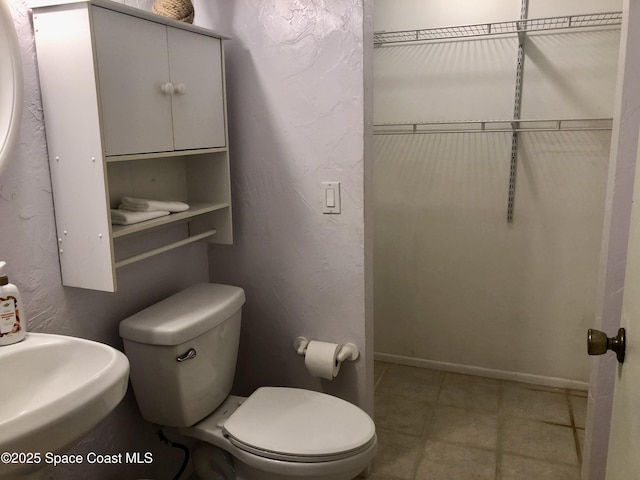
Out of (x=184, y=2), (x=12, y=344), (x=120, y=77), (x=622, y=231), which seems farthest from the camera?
(x=184, y=2)

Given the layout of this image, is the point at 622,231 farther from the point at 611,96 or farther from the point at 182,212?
the point at 182,212

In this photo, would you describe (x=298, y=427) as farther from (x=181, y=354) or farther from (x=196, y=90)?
(x=196, y=90)

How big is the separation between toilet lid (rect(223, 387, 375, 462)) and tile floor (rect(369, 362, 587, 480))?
533mm

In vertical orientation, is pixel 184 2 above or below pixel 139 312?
above

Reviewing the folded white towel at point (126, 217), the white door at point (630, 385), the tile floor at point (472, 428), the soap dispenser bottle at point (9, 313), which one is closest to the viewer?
the white door at point (630, 385)

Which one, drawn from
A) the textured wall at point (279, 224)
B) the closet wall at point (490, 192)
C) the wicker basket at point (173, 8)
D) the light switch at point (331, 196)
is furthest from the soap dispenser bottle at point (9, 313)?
the closet wall at point (490, 192)

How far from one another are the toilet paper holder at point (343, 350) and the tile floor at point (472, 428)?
1.70ft

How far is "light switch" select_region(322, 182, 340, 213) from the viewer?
6.13 feet

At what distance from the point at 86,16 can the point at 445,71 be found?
5.72 ft

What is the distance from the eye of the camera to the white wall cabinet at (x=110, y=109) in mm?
1340

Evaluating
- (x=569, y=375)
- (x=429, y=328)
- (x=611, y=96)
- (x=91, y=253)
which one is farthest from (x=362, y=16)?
(x=569, y=375)

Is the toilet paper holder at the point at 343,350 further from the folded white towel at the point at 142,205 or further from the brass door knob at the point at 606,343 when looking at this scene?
the brass door knob at the point at 606,343

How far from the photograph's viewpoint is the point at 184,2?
5.45ft

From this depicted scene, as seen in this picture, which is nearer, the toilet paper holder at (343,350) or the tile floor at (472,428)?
the toilet paper holder at (343,350)
